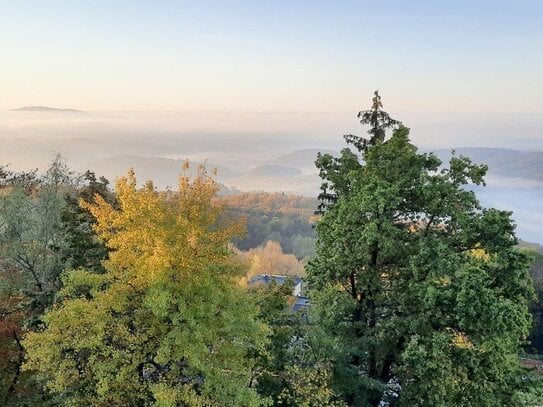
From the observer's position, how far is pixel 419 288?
42.8ft

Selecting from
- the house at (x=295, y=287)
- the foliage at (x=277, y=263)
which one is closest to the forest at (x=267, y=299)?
the house at (x=295, y=287)

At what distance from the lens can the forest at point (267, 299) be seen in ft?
34.8

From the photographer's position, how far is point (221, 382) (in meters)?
10.8

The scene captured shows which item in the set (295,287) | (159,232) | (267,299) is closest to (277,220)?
(295,287)

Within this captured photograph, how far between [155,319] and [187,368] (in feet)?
4.51

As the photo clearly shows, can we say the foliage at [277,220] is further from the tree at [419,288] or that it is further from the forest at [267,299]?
the tree at [419,288]

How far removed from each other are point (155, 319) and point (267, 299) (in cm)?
410

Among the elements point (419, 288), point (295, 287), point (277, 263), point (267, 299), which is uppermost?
point (419, 288)

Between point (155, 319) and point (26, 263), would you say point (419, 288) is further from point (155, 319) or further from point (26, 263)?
point (26, 263)

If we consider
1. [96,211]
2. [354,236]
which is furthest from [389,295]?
[96,211]

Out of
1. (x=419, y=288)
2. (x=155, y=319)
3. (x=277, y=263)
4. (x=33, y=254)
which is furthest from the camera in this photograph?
(x=277, y=263)


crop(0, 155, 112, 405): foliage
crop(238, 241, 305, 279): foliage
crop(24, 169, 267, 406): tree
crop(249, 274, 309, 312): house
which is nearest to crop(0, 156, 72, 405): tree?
crop(0, 155, 112, 405): foliage

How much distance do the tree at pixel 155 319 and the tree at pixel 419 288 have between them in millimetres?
3419

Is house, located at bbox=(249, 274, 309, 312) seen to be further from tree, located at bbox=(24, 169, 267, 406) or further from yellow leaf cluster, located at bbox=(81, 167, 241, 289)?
yellow leaf cluster, located at bbox=(81, 167, 241, 289)
